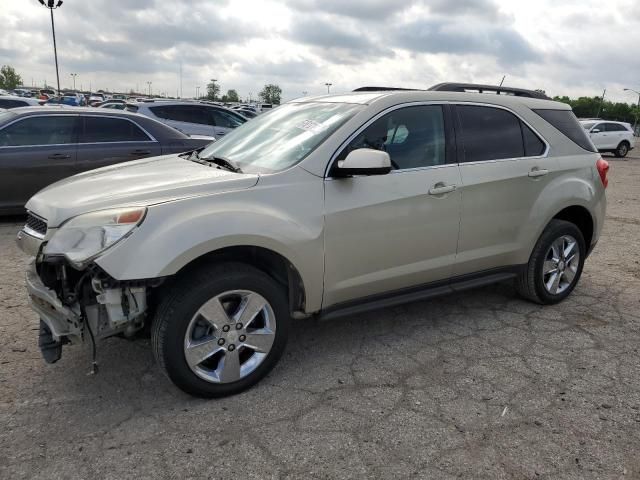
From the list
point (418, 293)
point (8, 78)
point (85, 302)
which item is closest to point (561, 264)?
point (418, 293)

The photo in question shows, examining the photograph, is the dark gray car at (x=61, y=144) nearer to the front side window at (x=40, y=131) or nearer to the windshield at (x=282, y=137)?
A: the front side window at (x=40, y=131)

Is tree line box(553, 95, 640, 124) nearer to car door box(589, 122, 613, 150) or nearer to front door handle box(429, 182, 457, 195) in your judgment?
car door box(589, 122, 613, 150)

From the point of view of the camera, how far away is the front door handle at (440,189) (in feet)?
11.7

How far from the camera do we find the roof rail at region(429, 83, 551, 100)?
4.24 meters

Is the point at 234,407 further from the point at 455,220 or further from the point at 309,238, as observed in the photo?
the point at 455,220

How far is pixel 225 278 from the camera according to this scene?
2867 millimetres

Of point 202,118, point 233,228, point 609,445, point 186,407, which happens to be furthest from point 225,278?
point 202,118

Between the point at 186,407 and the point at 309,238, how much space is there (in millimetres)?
1174

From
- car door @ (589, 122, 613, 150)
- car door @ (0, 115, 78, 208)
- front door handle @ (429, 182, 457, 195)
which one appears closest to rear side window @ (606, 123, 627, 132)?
car door @ (589, 122, 613, 150)

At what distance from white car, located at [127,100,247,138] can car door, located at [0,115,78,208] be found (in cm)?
510

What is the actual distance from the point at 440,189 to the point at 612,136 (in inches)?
997

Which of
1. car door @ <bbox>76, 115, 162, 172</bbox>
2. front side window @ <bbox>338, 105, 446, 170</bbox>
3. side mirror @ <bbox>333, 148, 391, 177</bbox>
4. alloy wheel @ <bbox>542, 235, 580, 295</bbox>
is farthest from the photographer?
car door @ <bbox>76, 115, 162, 172</bbox>

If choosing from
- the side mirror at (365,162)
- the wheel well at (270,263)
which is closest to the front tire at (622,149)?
the side mirror at (365,162)

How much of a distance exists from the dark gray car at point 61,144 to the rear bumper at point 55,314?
4.44 metres
